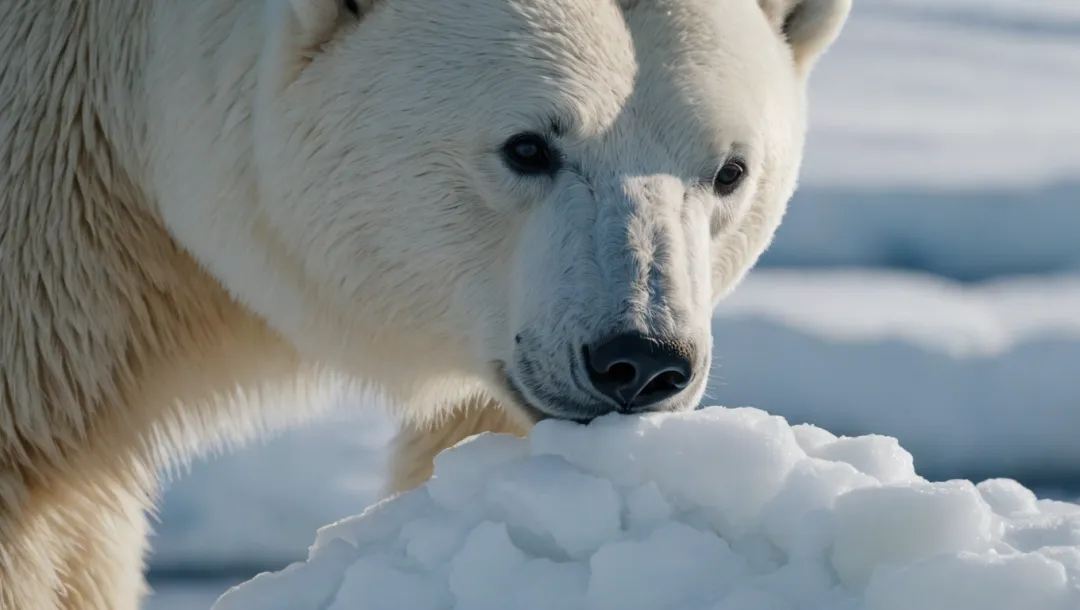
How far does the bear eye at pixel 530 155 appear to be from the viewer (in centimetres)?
218

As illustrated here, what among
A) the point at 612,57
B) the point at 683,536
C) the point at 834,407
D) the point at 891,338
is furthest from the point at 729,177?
the point at 891,338

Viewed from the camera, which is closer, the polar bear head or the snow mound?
the snow mound

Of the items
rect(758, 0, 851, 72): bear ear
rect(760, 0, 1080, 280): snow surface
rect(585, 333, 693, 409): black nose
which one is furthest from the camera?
rect(760, 0, 1080, 280): snow surface

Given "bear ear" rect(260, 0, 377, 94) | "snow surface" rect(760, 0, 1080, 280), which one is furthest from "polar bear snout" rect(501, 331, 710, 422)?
"snow surface" rect(760, 0, 1080, 280)

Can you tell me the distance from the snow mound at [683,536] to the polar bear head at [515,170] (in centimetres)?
20

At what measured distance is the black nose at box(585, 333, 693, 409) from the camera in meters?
1.93

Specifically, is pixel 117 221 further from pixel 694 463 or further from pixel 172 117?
pixel 694 463

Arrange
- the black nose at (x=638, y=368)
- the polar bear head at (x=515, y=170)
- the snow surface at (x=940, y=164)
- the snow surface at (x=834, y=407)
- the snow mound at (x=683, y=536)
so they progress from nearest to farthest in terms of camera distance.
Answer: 1. the snow mound at (x=683, y=536)
2. the black nose at (x=638, y=368)
3. the polar bear head at (x=515, y=170)
4. the snow surface at (x=834, y=407)
5. the snow surface at (x=940, y=164)

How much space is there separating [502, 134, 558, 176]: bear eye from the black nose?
33 cm

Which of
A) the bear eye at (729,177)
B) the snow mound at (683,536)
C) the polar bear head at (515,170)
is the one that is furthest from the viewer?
the bear eye at (729,177)

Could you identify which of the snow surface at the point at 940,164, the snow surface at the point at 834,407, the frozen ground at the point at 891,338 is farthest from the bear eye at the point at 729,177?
the snow surface at the point at 940,164

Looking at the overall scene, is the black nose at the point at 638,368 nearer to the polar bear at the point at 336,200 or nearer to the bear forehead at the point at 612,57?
the polar bear at the point at 336,200

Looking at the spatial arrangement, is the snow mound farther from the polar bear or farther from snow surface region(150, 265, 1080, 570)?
snow surface region(150, 265, 1080, 570)

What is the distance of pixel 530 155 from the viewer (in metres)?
2.19
